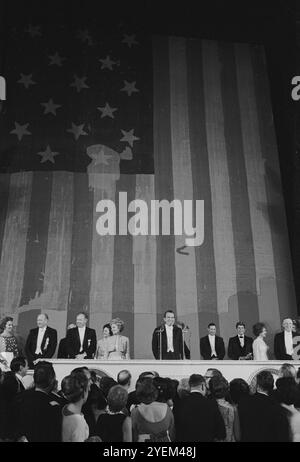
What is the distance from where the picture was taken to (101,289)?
9.01m

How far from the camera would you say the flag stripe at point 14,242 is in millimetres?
8789

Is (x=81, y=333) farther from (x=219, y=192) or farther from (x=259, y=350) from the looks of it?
(x=219, y=192)

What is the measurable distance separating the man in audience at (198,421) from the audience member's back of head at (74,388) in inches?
22.8

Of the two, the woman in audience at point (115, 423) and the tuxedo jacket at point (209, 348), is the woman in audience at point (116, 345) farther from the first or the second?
the woman in audience at point (115, 423)

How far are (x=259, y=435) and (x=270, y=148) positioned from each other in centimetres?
811

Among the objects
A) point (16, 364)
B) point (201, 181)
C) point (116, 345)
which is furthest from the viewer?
point (201, 181)

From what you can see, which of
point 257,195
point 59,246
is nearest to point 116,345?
point 59,246

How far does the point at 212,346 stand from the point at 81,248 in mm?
3027

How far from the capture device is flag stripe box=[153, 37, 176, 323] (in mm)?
9055

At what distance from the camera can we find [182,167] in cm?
1011

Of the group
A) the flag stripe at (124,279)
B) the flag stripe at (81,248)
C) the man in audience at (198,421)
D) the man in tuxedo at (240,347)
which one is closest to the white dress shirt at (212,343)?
the man in tuxedo at (240,347)

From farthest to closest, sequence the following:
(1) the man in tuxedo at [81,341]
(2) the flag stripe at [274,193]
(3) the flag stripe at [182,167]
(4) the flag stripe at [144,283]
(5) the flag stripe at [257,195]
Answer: (2) the flag stripe at [274,193]
(5) the flag stripe at [257,195]
(3) the flag stripe at [182,167]
(4) the flag stripe at [144,283]
(1) the man in tuxedo at [81,341]

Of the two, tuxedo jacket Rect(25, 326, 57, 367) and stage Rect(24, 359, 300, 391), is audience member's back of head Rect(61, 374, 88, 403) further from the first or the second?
tuxedo jacket Rect(25, 326, 57, 367)
